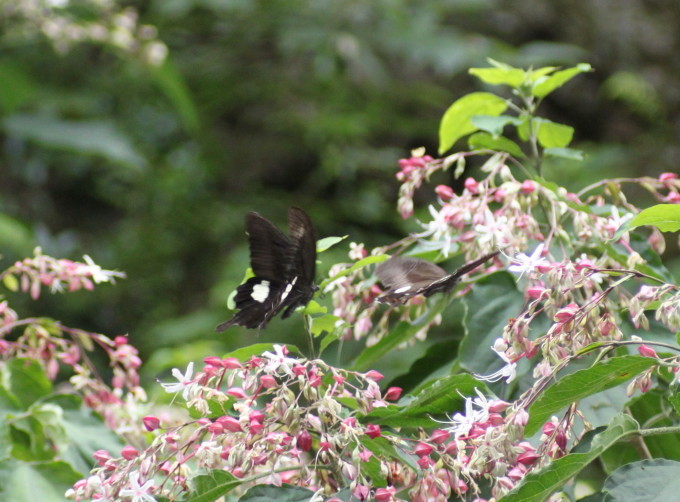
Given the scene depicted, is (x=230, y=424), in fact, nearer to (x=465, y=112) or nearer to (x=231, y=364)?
(x=231, y=364)

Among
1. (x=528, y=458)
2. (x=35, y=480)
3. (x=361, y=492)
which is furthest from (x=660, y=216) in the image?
(x=35, y=480)

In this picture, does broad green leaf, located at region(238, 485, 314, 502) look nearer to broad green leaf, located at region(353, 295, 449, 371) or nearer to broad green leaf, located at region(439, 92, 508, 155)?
broad green leaf, located at region(353, 295, 449, 371)

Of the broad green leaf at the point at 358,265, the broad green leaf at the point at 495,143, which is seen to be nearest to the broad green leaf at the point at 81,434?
the broad green leaf at the point at 358,265

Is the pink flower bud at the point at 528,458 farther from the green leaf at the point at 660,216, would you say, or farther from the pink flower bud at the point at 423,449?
the green leaf at the point at 660,216

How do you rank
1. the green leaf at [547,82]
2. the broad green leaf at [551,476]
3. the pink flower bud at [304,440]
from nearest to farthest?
1. the broad green leaf at [551,476]
2. the pink flower bud at [304,440]
3. the green leaf at [547,82]

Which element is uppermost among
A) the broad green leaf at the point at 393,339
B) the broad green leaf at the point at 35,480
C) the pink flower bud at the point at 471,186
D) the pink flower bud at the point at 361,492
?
the pink flower bud at the point at 471,186

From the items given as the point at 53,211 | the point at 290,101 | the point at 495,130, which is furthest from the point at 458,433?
the point at 53,211
